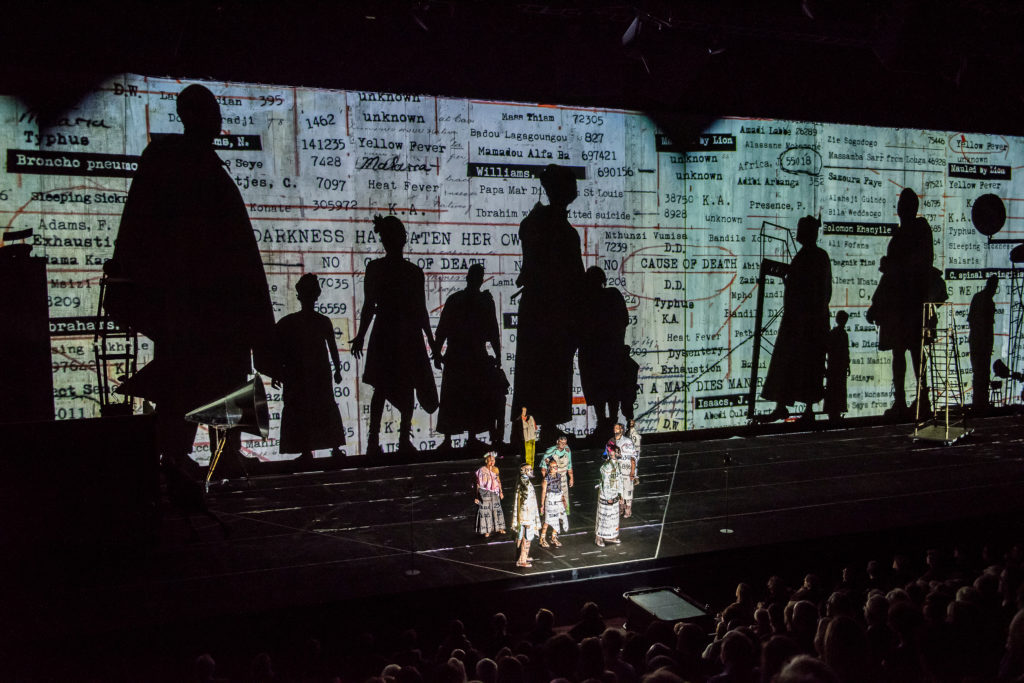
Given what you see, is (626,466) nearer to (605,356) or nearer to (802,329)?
(605,356)

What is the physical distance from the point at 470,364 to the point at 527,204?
1921 millimetres

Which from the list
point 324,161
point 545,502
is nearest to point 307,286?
point 324,161

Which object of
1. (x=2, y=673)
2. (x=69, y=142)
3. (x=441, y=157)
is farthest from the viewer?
(x=441, y=157)

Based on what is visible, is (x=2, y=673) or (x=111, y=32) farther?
(x=111, y=32)

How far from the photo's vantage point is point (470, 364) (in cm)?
793

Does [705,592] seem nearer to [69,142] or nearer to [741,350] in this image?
[741,350]

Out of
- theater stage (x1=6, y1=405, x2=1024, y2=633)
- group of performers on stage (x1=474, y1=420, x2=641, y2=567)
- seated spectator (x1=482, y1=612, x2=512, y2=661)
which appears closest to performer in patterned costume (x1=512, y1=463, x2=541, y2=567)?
group of performers on stage (x1=474, y1=420, x2=641, y2=567)

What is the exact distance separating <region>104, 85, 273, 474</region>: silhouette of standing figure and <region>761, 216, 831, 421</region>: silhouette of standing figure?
6303mm

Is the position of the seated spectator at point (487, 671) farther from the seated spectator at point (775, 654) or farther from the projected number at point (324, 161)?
the projected number at point (324, 161)

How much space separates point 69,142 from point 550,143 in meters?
4.78

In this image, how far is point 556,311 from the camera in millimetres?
8219

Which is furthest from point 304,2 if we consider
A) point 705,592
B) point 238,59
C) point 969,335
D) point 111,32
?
point 969,335

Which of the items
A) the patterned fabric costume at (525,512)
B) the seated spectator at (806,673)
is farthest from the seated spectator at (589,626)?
the seated spectator at (806,673)

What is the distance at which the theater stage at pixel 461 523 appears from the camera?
4715 millimetres
